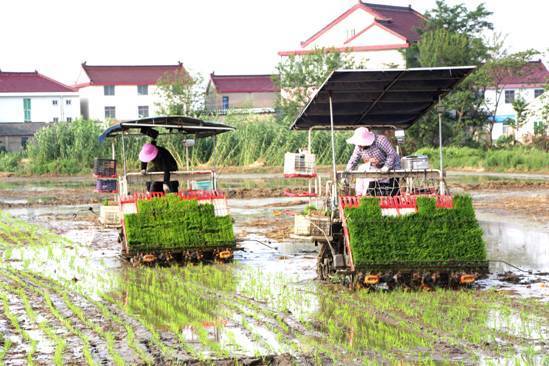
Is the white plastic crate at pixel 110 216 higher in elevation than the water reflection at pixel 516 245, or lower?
higher

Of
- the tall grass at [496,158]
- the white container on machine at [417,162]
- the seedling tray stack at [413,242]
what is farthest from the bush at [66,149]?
the seedling tray stack at [413,242]

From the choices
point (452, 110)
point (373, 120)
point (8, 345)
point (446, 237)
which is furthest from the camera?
point (452, 110)

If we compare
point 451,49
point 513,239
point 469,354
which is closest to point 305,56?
point 451,49

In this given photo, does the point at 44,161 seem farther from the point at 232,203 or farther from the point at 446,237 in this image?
the point at 446,237

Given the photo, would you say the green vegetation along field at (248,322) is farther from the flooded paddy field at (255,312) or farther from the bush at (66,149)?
the bush at (66,149)

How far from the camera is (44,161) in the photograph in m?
47.0

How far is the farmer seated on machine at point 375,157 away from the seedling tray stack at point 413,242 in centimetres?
73

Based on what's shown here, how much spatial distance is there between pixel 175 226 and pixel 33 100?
66848 millimetres

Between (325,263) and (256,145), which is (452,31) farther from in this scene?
(325,263)

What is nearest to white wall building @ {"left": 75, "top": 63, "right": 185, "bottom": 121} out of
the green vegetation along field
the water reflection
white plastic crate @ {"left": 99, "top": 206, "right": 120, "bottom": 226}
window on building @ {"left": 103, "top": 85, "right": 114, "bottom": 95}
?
window on building @ {"left": 103, "top": 85, "right": 114, "bottom": 95}

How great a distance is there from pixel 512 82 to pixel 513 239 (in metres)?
47.3

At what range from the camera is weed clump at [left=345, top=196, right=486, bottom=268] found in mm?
11164

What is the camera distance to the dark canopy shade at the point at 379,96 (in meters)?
11.7

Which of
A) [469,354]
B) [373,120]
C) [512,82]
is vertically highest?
[512,82]
